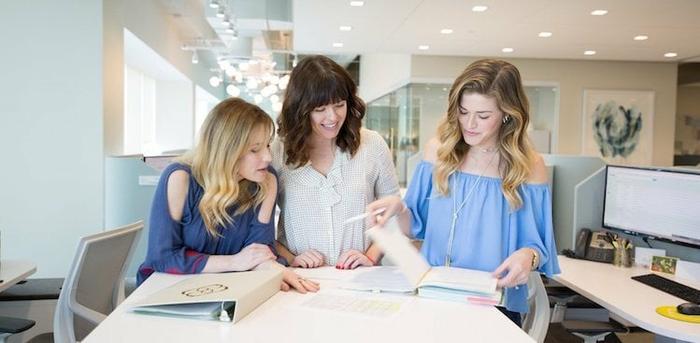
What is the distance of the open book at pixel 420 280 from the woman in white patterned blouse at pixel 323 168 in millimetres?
332

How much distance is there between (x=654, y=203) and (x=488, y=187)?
4.65 ft

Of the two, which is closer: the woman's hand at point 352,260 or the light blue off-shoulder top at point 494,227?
the light blue off-shoulder top at point 494,227

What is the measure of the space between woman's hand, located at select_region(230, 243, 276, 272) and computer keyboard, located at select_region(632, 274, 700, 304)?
1.65 meters

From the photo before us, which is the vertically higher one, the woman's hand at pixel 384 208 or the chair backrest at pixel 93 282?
the woman's hand at pixel 384 208

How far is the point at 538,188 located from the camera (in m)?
1.65

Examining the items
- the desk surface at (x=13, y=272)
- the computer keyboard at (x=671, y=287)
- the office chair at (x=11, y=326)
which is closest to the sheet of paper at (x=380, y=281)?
the office chair at (x=11, y=326)

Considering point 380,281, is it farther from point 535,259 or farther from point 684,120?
point 684,120

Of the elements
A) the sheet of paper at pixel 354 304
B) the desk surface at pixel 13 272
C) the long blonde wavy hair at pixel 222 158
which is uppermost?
the long blonde wavy hair at pixel 222 158

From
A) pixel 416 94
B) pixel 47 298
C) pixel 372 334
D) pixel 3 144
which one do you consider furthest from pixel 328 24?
pixel 372 334

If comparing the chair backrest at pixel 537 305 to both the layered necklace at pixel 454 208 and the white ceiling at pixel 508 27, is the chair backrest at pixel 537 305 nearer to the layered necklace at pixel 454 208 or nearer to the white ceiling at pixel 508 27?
the layered necklace at pixel 454 208

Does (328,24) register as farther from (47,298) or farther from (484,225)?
(484,225)

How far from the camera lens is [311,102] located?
69.4 inches

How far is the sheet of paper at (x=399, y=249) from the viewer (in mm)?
1367

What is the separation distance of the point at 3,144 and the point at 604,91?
868 centimetres
